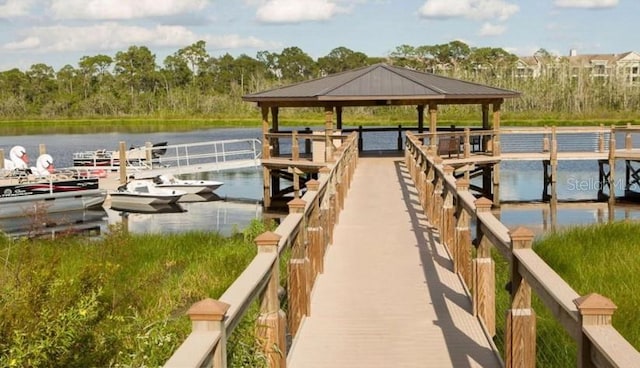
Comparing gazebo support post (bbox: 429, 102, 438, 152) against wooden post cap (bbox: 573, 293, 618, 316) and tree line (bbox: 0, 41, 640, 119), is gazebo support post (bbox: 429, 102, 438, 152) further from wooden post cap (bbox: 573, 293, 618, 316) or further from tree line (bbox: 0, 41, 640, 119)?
tree line (bbox: 0, 41, 640, 119)

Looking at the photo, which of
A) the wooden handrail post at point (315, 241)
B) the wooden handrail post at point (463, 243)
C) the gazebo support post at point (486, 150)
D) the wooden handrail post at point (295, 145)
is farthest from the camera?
the gazebo support post at point (486, 150)

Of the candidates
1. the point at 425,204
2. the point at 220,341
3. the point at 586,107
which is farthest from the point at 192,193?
the point at 586,107

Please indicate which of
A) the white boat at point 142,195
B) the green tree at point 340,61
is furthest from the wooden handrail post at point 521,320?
the green tree at point 340,61

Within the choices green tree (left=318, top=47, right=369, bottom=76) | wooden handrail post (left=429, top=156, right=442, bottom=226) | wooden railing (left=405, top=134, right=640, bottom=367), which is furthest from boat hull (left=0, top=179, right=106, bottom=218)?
green tree (left=318, top=47, right=369, bottom=76)

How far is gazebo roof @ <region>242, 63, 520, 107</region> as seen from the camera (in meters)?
23.0

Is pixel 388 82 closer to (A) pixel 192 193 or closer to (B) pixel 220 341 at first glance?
(A) pixel 192 193

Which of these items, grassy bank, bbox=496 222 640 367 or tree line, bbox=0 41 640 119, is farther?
tree line, bbox=0 41 640 119

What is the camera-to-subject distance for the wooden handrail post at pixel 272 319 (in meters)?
4.76

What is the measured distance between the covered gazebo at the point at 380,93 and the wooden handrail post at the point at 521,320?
656 inches

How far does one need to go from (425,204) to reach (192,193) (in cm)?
1797

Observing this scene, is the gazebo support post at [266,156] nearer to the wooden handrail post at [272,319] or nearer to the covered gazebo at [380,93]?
the covered gazebo at [380,93]

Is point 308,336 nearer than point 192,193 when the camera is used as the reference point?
Yes

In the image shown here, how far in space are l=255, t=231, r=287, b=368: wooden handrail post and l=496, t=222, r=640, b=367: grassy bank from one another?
2522 mm

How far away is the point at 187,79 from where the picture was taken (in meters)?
106
